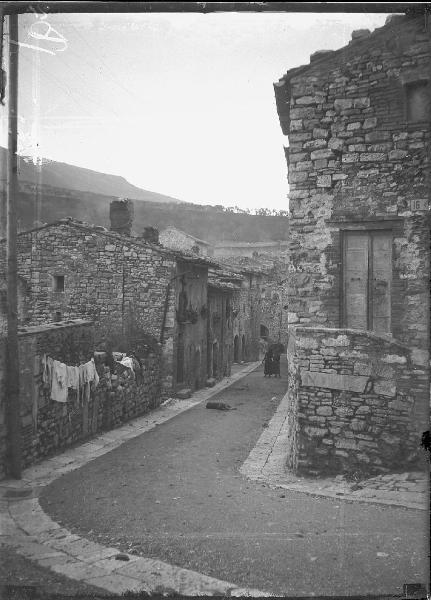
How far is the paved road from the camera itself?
4.56 metres

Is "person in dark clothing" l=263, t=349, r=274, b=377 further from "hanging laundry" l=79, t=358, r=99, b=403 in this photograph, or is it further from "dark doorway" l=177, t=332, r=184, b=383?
"hanging laundry" l=79, t=358, r=99, b=403

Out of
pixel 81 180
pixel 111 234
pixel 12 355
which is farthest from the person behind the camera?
pixel 81 180

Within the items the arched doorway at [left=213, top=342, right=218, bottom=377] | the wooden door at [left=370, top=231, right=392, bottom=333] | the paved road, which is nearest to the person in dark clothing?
the arched doorway at [left=213, top=342, right=218, bottom=377]

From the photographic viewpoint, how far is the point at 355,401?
7.62 meters

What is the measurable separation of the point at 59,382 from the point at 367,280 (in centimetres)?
646

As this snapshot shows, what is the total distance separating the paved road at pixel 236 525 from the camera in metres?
4.56

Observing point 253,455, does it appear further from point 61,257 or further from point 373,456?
point 61,257

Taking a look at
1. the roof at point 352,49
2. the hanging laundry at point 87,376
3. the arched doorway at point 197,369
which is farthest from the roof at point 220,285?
the roof at point 352,49

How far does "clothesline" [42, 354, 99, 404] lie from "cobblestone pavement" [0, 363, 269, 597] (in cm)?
153

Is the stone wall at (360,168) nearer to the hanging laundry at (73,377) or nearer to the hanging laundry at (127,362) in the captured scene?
the hanging laundry at (73,377)

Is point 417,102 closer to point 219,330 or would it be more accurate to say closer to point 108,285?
point 108,285

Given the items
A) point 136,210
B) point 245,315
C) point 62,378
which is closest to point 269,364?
point 245,315

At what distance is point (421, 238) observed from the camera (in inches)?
291

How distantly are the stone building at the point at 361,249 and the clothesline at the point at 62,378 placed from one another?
15.8 feet
